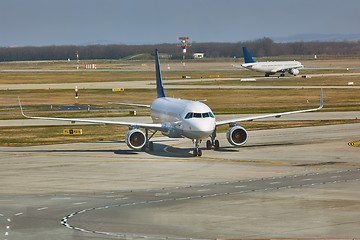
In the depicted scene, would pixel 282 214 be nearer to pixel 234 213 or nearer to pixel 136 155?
pixel 234 213

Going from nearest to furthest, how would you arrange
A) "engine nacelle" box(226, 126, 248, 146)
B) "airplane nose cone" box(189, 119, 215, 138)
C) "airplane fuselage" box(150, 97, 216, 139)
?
1. "airplane nose cone" box(189, 119, 215, 138)
2. "airplane fuselage" box(150, 97, 216, 139)
3. "engine nacelle" box(226, 126, 248, 146)

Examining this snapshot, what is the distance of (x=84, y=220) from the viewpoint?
39.0 meters

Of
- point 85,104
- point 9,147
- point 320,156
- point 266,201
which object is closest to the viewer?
point 266,201

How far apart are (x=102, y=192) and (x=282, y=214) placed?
11.8 m

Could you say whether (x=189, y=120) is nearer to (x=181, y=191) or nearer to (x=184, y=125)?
(x=184, y=125)

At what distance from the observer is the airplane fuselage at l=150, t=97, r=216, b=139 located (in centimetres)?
6147

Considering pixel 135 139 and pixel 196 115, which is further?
pixel 135 139

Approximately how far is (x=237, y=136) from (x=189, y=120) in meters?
5.99

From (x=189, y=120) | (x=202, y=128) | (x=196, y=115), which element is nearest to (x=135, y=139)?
(x=189, y=120)

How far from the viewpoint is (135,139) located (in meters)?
65.1

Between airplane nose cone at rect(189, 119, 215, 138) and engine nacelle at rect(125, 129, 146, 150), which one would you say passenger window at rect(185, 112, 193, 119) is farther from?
engine nacelle at rect(125, 129, 146, 150)

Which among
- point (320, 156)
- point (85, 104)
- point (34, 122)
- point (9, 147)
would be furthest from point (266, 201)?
point (85, 104)

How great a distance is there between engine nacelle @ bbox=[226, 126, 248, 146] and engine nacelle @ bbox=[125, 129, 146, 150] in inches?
250

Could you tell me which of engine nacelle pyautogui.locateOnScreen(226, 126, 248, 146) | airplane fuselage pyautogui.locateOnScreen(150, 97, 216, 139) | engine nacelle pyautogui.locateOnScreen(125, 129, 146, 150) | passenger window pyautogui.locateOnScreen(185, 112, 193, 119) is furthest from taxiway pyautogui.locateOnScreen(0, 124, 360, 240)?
passenger window pyautogui.locateOnScreen(185, 112, 193, 119)
